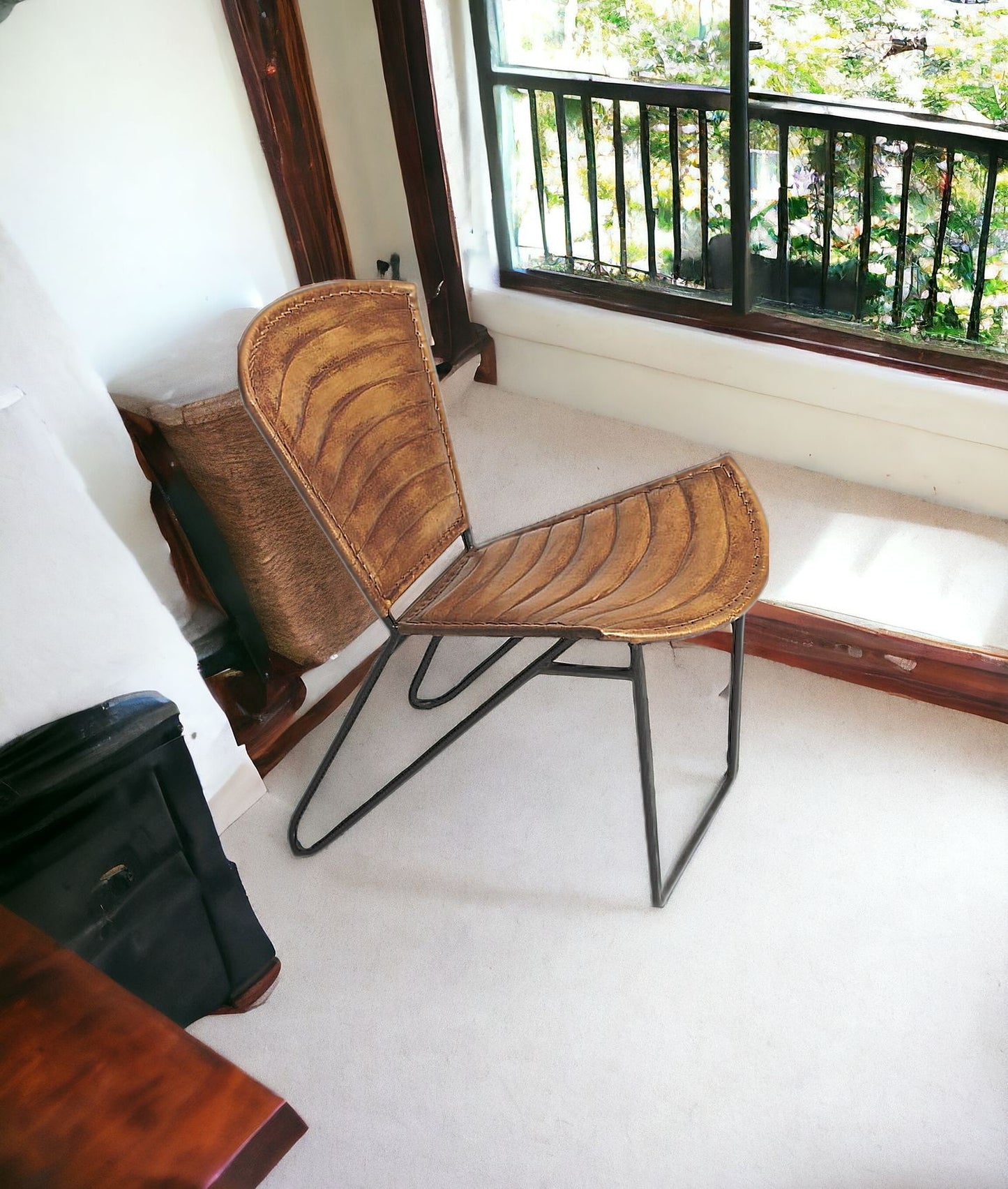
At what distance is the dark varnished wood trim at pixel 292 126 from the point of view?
1896 mm

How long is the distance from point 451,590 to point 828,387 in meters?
0.99

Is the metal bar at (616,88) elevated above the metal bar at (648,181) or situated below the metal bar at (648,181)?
above

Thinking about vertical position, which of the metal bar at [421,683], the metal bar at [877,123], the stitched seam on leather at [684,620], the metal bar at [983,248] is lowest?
the metal bar at [421,683]

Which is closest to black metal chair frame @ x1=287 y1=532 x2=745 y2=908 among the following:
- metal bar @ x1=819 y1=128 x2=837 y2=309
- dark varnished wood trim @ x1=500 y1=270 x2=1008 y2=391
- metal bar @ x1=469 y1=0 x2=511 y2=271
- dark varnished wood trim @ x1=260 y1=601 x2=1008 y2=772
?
dark varnished wood trim @ x1=260 y1=601 x2=1008 y2=772

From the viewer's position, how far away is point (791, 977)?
1.54 meters

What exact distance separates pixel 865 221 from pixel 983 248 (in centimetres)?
23

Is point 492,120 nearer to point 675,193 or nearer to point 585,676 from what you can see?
point 675,193

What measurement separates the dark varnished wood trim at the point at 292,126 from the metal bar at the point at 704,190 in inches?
30.2

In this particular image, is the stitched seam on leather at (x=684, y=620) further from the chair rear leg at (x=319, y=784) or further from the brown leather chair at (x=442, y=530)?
the chair rear leg at (x=319, y=784)

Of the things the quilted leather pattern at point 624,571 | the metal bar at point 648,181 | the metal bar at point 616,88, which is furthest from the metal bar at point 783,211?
the quilted leather pattern at point 624,571

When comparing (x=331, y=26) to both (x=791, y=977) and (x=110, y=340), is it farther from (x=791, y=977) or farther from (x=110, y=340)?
(x=791, y=977)

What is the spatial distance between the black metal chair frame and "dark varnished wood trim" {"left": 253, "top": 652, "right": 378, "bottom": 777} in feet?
0.47

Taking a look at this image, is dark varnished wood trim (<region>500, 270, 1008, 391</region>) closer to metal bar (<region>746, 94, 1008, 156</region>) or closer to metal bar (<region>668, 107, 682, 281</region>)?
metal bar (<region>668, 107, 682, 281</region>)

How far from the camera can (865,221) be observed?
2.06 meters
